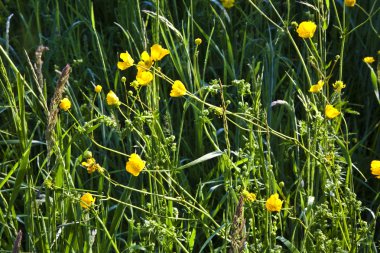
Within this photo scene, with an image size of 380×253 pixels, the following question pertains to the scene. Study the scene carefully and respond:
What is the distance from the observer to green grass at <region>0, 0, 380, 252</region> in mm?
2143

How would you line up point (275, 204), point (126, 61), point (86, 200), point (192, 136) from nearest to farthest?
point (275, 204) < point (86, 200) < point (126, 61) < point (192, 136)

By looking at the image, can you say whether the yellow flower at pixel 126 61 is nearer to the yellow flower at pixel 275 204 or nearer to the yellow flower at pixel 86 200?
the yellow flower at pixel 86 200

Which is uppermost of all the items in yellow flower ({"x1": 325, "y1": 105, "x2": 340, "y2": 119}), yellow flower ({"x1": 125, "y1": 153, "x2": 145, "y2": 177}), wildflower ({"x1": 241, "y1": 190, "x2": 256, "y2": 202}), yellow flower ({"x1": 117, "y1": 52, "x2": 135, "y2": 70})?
yellow flower ({"x1": 117, "y1": 52, "x2": 135, "y2": 70})

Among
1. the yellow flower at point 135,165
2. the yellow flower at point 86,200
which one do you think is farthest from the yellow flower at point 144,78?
the yellow flower at point 86,200

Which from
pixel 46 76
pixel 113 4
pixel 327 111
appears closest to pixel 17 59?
pixel 46 76

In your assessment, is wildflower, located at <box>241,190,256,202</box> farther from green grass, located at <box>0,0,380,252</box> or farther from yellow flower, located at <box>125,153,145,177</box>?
yellow flower, located at <box>125,153,145,177</box>

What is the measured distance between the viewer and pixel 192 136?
9.74ft

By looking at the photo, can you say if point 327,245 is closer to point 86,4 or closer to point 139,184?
point 139,184

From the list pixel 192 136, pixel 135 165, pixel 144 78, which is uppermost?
pixel 144 78

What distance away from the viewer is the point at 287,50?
332 cm

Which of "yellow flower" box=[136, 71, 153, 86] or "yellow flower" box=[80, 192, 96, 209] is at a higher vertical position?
"yellow flower" box=[136, 71, 153, 86]

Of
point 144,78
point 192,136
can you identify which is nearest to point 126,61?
point 144,78

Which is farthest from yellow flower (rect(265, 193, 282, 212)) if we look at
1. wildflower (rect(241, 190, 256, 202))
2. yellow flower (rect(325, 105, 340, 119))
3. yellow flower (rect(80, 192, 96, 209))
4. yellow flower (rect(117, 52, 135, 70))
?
yellow flower (rect(117, 52, 135, 70))

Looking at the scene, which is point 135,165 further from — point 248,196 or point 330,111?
point 330,111
